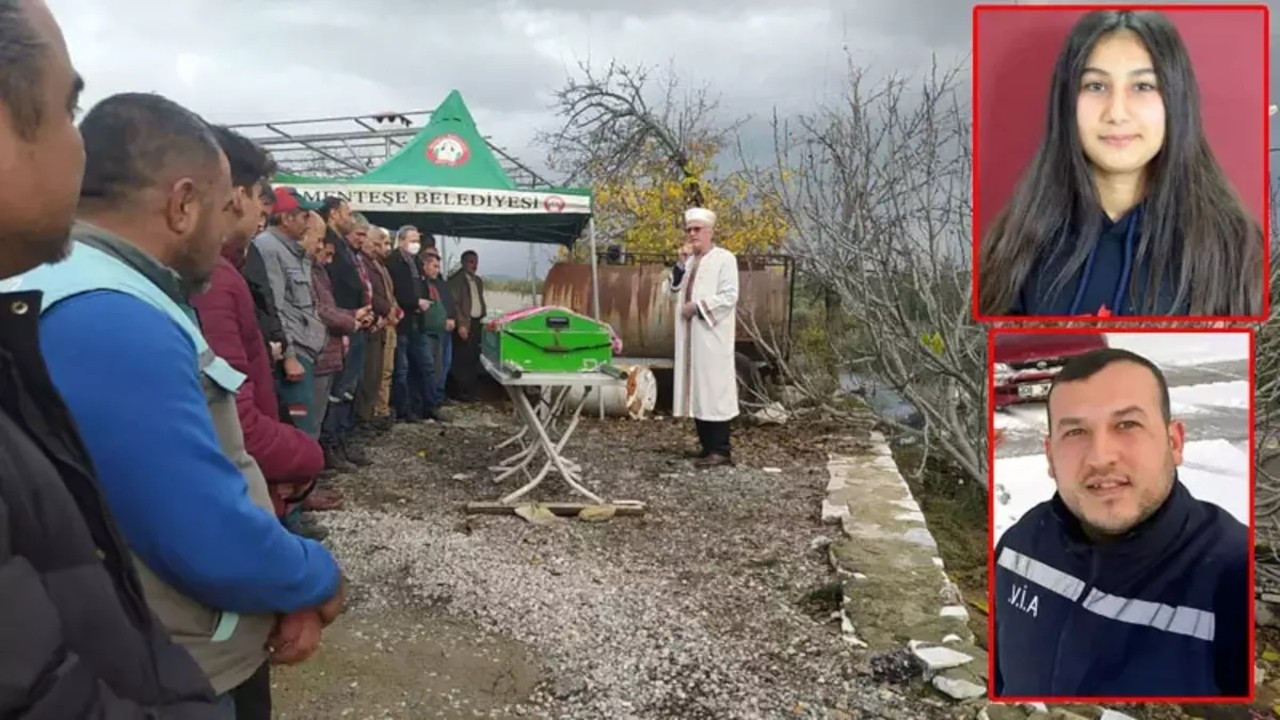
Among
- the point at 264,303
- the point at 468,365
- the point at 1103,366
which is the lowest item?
the point at 468,365

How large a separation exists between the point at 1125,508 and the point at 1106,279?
0.35 meters

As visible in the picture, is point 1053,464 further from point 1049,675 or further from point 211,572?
point 211,572

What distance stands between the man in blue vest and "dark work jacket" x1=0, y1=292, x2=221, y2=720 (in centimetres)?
23

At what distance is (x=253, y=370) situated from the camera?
3.24 metres

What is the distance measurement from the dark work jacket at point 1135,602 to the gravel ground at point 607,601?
1752 mm

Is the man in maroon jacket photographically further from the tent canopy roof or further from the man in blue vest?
the tent canopy roof

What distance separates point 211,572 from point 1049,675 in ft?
4.31

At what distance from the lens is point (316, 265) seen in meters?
5.90

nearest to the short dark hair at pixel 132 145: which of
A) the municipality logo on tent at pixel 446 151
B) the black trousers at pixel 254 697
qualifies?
the black trousers at pixel 254 697

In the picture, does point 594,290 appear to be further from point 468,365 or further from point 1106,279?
point 1106,279

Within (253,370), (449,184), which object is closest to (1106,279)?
(253,370)

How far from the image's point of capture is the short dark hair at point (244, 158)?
7.85 ft

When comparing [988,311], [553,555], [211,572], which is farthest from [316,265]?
[988,311]

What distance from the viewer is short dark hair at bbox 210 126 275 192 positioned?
239cm
